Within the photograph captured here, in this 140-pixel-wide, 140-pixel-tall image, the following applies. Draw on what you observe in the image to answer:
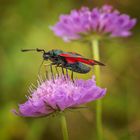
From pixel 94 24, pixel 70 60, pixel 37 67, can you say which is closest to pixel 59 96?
pixel 70 60

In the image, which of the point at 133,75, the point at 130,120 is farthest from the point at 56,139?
Answer: the point at 133,75

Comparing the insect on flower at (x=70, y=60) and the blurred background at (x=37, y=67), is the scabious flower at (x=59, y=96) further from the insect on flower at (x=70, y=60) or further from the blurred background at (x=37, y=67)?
the blurred background at (x=37, y=67)

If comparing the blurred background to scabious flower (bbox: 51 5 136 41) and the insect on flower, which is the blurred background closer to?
scabious flower (bbox: 51 5 136 41)

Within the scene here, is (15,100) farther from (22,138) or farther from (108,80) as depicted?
(108,80)

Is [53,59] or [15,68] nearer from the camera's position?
[53,59]

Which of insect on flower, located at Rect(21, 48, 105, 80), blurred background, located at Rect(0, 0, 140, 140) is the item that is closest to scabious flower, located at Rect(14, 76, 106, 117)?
insect on flower, located at Rect(21, 48, 105, 80)

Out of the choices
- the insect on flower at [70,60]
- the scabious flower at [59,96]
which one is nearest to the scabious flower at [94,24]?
the insect on flower at [70,60]
